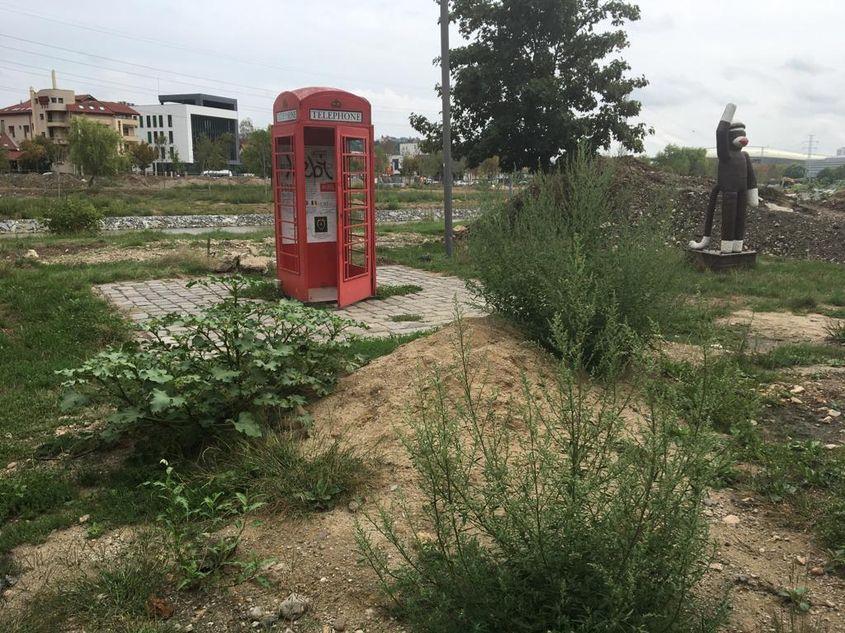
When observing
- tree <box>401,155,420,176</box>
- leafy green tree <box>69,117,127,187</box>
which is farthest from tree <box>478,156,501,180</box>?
tree <box>401,155,420,176</box>

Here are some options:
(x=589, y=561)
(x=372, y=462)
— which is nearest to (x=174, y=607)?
(x=372, y=462)

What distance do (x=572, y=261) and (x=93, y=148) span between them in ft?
191

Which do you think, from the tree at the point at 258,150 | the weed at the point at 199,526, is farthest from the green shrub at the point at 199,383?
the tree at the point at 258,150

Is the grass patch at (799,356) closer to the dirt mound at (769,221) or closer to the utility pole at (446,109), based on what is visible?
the dirt mound at (769,221)

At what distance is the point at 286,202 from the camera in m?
10.5

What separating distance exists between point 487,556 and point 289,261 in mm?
8445

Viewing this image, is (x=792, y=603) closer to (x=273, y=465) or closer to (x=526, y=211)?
(x=273, y=465)

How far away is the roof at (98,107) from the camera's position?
288 ft

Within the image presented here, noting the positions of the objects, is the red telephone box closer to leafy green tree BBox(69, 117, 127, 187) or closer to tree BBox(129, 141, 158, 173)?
leafy green tree BBox(69, 117, 127, 187)

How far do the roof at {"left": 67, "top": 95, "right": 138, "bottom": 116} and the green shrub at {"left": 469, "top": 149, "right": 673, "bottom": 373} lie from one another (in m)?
95.4

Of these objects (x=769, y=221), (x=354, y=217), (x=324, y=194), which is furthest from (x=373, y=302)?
(x=769, y=221)

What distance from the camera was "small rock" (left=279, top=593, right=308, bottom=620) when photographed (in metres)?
2.95

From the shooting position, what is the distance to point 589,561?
2371 millimetres

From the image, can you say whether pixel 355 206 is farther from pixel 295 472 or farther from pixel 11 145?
pixel 11 145
